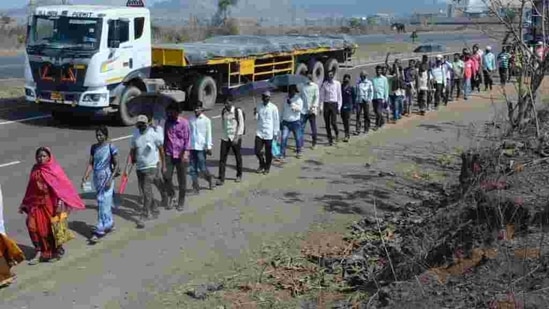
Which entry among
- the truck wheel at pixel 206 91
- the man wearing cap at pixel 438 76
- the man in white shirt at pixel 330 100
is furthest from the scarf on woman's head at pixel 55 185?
the man wearing cap at pixel 438 76

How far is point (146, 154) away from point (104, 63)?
315 inches

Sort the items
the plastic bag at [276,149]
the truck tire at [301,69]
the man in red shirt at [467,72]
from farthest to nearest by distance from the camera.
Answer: the truck tire at [301,69] → the man in red shirt at [467,72] → the plastic bag at [276,149]

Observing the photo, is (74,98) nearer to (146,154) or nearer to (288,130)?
(288,130)

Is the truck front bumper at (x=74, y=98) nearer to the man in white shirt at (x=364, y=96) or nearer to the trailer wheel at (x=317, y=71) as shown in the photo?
the man in white shirt at (x=364, y=96)

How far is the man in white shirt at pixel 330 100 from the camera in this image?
15.9 metres

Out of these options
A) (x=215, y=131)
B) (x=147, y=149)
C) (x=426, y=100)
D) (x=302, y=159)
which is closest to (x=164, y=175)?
(x=147, y=149)

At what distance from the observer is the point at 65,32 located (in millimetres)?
17781

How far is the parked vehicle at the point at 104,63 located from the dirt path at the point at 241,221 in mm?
5387

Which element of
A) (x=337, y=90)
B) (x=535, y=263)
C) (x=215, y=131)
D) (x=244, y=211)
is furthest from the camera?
(x=215, y=131)

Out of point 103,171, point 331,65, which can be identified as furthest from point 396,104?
point 103,171

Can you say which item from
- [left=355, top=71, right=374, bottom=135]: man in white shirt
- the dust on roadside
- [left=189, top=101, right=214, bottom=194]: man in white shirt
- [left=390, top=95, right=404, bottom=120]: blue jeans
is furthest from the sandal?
[left=390, top=95, right=404, bottom=120]: blue jeans

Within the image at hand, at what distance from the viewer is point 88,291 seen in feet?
26.6

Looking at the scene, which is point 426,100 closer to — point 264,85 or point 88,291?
point 264,85

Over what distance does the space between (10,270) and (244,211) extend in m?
3.79
